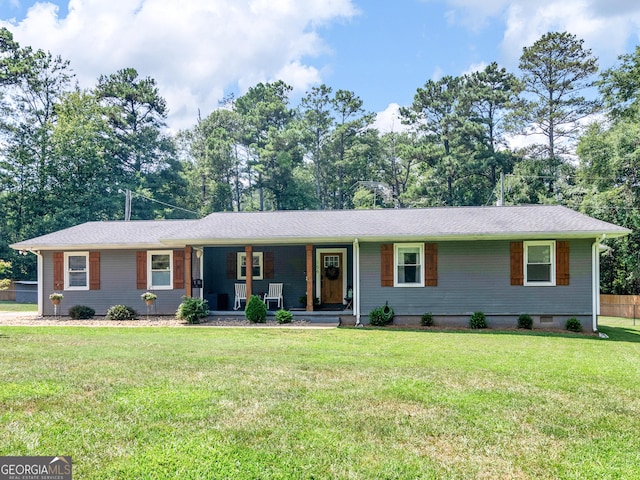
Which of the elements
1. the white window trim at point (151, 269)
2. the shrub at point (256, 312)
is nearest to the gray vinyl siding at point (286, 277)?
the white window trim at point (151, 269)

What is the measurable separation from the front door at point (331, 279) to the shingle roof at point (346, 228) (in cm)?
130

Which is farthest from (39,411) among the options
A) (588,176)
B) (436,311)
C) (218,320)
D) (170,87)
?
(170,87)

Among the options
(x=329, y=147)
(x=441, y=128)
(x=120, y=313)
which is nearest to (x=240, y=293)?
(x=120, y=313)

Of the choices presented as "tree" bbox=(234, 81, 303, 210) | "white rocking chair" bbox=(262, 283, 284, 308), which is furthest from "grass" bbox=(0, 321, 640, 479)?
"tree" bbox=(234, 81, 303, 210)

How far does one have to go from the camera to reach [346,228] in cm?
1377

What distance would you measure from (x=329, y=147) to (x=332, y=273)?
23.0 m

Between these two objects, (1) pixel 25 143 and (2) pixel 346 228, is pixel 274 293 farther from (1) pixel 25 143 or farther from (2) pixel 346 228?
(1) pixel 25 143

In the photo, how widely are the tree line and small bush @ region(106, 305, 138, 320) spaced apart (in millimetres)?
16577

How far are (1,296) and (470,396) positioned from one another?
25.8m

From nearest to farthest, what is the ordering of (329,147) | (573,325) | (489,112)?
(573,325), (489,112), (329,147)

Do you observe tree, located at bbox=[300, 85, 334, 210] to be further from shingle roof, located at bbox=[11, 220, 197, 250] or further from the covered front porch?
the covered front porch

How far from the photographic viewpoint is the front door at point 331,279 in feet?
51.4

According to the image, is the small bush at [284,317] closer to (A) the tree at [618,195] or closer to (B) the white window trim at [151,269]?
(B) the white window trim at [151,269]

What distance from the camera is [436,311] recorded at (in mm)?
13008
